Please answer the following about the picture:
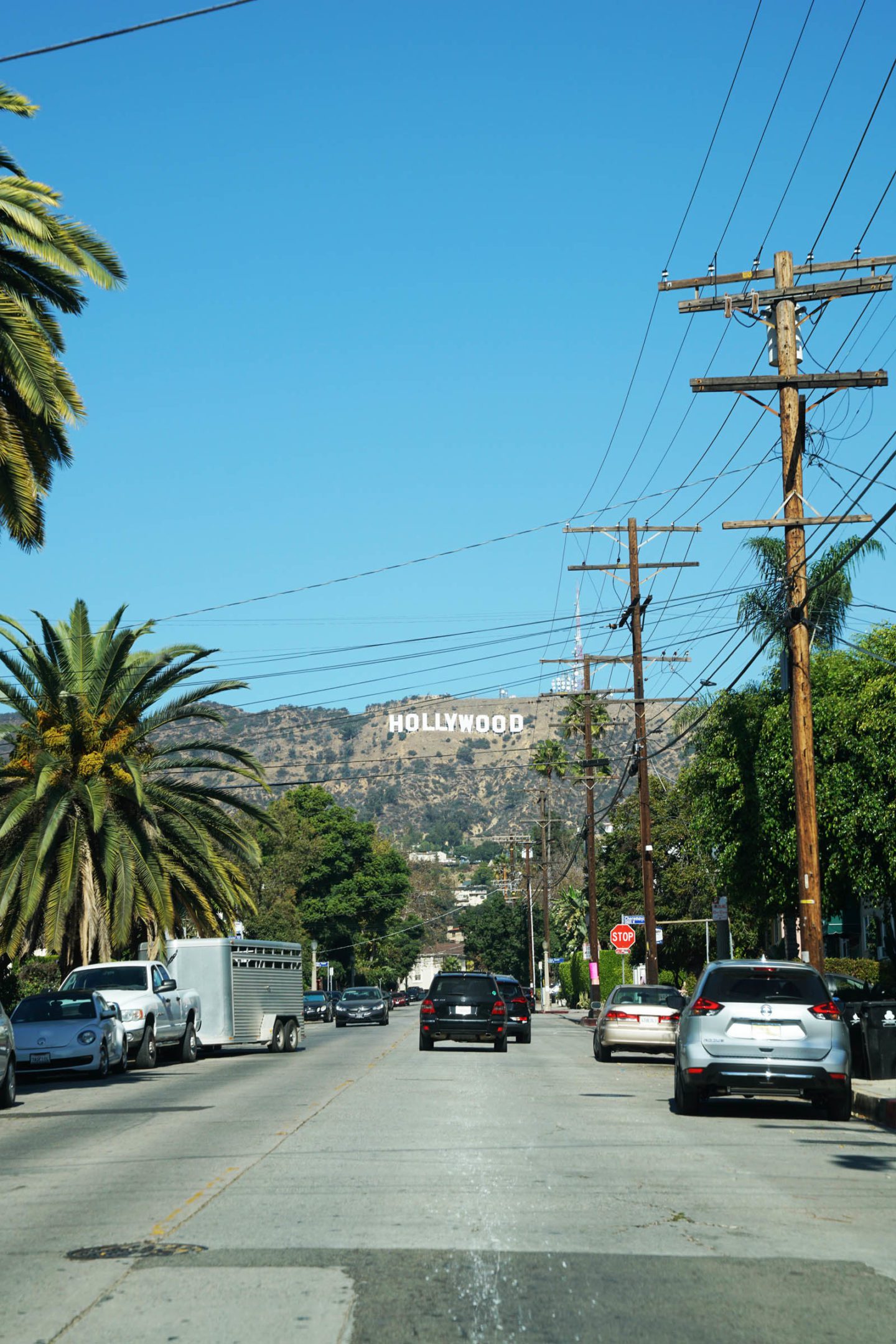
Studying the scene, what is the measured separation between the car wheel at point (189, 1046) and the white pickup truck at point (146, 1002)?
1cm

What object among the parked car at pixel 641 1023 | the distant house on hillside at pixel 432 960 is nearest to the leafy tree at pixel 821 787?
the parked car at pixel 641 1023

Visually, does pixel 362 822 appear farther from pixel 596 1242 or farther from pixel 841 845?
pixel 596 1242

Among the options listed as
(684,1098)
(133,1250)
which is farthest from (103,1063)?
(133,1250)

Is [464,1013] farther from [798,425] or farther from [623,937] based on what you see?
[623,937]

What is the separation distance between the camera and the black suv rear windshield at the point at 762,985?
16.7m

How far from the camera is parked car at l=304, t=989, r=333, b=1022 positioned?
68125 millimetres

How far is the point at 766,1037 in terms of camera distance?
646 inches

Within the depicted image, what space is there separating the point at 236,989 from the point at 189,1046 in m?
2.68

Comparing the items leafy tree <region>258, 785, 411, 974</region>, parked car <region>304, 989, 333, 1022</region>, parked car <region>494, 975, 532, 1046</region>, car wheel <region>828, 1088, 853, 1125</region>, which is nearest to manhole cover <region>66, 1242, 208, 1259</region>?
car wheel <region>828, 1088, 853, 1125</region>

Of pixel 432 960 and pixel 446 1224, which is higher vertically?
pixel 432 960

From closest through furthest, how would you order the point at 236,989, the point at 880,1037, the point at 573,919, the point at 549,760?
the point at 880,1037 → the point at 236,989 → the point at 549,760 → the point at 573,919

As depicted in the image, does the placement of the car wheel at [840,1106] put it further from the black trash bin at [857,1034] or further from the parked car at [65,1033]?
the parked car at [65,1033]

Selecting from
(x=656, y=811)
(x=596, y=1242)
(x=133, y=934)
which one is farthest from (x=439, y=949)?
(x=596, y=1242)

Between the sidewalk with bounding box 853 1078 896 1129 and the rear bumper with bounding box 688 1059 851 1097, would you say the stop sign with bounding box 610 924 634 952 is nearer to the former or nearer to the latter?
the sidewalk with bounding box 853 1078 896 1129
